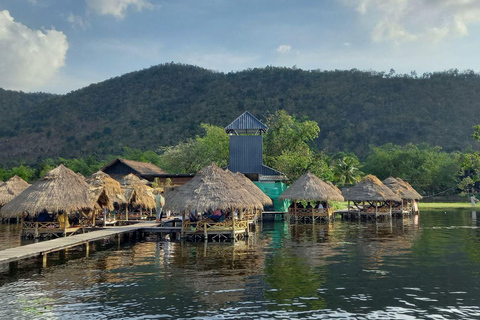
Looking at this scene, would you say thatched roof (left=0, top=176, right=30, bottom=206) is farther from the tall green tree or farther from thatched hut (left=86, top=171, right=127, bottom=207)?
the tall green tree

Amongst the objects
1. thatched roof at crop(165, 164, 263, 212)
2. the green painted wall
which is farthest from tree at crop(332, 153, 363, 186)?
thatched roof at crop(165, 164, 263, 212)

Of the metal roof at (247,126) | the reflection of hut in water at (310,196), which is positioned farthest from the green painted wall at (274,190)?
the metal roof at (247,126)

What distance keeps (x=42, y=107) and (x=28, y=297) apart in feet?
368

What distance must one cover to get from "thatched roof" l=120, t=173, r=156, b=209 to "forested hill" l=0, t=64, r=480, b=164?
52.6 m

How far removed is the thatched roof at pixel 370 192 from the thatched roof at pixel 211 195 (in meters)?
17.4

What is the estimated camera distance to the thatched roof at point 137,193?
35403mm

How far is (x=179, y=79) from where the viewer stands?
12669cm

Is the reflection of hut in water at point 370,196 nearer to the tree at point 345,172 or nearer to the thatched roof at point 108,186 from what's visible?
the tree at point 345,172

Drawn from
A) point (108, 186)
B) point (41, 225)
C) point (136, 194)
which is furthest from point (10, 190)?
point (41, 225)

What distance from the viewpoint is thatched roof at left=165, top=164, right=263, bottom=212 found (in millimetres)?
24453

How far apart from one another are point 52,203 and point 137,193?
10799 millimetres

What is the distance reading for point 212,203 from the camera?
24.4m

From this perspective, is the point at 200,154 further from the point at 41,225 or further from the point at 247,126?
the point at 41,225

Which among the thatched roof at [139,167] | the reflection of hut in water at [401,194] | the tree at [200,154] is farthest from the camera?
the tree at [200,154]
